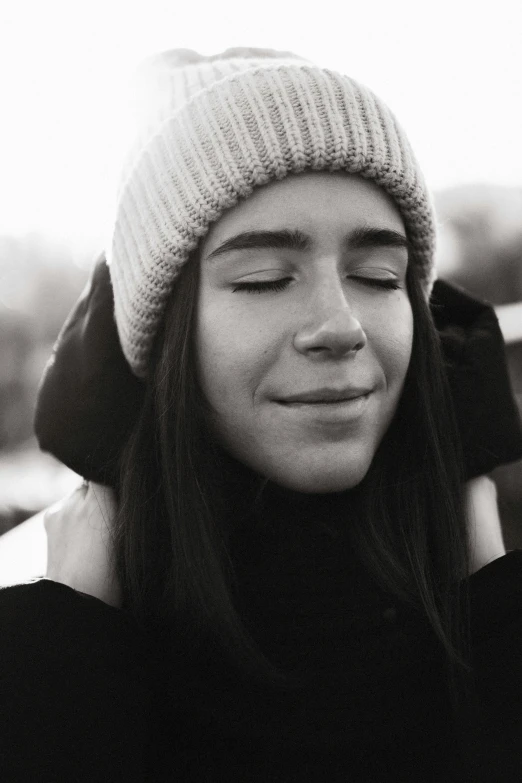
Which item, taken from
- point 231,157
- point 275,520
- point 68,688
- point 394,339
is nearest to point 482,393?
point 394,339

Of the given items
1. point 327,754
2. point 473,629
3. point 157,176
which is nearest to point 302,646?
point 327,754

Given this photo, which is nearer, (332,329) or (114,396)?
(332,329)

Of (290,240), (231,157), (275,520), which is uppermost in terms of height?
(231,157)

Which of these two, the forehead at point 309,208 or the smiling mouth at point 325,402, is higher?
the forehead at point 309,208

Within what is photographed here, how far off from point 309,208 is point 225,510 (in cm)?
43

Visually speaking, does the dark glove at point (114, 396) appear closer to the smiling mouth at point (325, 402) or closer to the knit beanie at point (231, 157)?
the knit beanie at point (231, 157)

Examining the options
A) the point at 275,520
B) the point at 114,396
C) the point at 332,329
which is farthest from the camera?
the point at 114,396

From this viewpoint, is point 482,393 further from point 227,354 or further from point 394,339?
point 227,354

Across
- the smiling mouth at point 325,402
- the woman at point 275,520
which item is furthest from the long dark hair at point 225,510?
the smiling mouth at point 325,402

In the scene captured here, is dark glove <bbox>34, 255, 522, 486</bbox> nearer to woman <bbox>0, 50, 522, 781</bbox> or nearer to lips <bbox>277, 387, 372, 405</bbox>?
woman <bbox>0, 50, 522, 781</bbox>

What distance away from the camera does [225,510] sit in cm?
100

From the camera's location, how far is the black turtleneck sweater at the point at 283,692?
85 centimetres

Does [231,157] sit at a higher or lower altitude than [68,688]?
higher

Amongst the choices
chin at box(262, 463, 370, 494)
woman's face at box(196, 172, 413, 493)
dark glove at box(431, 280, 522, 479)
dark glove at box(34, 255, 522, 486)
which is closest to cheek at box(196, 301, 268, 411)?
woman's face at box(196, 172, 413, 493)
